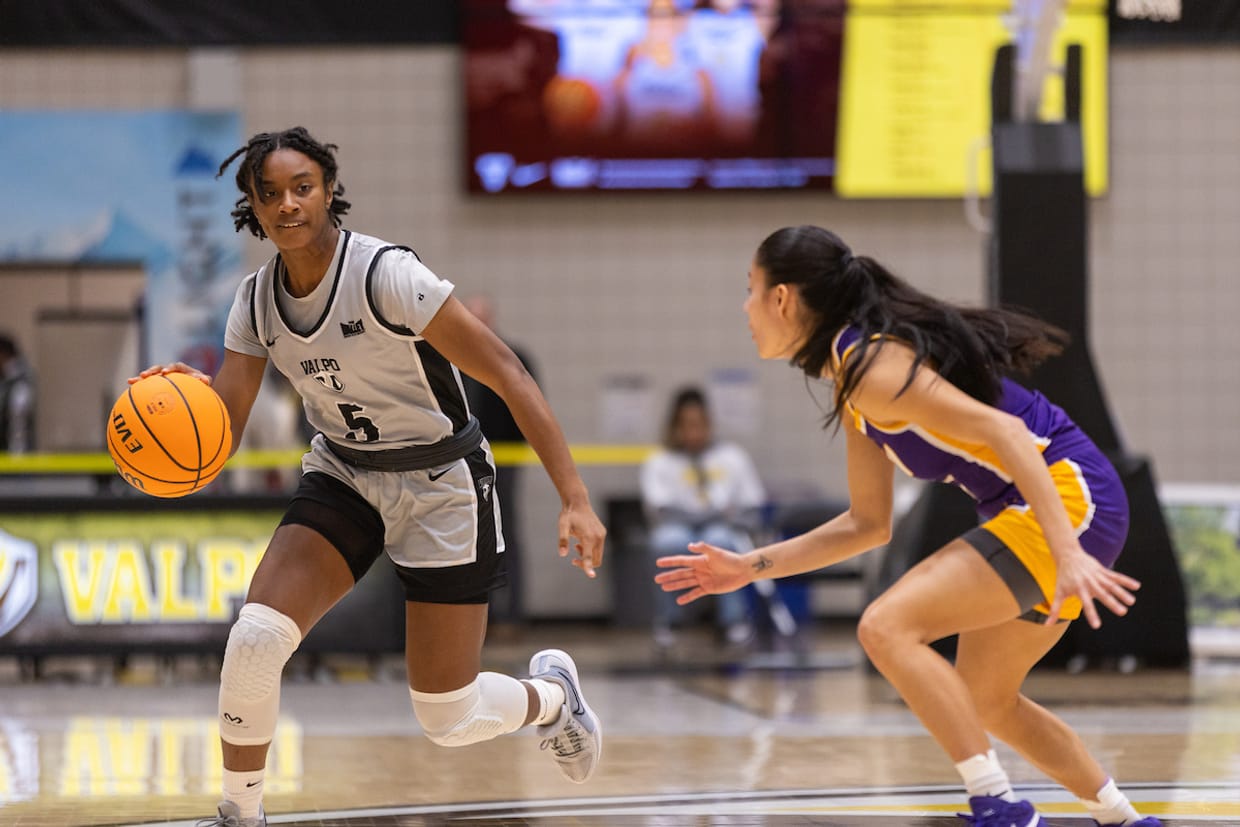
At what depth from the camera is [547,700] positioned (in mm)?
4840

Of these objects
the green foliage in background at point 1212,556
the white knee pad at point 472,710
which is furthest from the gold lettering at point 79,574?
the green foliage in background at point 1212,556

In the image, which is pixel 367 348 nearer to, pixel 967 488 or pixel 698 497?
pixel 967 488

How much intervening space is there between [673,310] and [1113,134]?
3565mm

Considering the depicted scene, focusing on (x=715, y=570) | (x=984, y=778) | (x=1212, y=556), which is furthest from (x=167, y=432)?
(x=1212, y=556)

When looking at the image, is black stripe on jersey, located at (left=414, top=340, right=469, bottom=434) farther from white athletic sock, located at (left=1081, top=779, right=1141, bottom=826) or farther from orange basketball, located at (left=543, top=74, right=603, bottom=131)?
orange basketball, located at (left=543, top=74, right=603, bottom=131)

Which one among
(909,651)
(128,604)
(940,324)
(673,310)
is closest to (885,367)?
(940,324)

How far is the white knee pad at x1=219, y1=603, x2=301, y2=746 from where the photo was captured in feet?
13.4

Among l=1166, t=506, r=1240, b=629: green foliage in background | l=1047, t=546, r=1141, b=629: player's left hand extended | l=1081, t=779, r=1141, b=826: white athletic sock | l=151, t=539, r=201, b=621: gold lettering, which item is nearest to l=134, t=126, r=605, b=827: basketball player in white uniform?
l=1047, t=546, r=1141, b=629: player's left hand extended

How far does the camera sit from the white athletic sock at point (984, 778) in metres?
3.62

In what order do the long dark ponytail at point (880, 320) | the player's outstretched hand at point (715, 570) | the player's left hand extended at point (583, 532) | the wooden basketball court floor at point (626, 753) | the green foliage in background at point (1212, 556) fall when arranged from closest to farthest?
1. the long dark ponytail at point (880, 320)
2. the player's left hand extended at point (583, 532)
3. the player's outstretched hand at point (715, 570)
4. the wooden basketball court floor at point (626, 753)
5. the green foliage in background at point (1212, 556)

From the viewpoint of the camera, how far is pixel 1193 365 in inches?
494

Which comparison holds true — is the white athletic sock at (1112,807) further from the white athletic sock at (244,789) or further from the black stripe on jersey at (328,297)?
the black stripe on jersey at (328,297)

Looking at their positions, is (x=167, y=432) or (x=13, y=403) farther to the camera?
(x=13, y=403)

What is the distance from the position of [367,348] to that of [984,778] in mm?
1853
